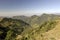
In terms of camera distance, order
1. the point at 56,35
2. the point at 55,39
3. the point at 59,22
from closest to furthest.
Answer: the point at 55,39
the point at 56,35
the point at 59,22

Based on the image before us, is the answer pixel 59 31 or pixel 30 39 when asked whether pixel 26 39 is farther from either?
pixel 59 31

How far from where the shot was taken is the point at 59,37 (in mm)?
59750

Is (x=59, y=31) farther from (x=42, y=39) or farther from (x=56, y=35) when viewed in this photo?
(x=42, y=39)

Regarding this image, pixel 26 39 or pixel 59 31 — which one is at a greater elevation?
pixel 59 31

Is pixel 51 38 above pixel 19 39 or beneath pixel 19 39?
above

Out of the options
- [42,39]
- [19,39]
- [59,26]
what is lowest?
[19,39]

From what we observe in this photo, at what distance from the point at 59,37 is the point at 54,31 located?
8572mm

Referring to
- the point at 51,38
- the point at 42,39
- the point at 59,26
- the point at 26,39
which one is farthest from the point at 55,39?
the point at 26,39

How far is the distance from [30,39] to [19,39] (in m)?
11.5

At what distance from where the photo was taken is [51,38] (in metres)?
59.7

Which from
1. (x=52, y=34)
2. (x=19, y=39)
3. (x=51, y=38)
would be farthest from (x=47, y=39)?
(x=19, y=39)

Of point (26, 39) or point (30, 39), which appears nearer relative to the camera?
point (30, 39)

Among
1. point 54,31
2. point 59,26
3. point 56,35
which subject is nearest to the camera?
point 56,35

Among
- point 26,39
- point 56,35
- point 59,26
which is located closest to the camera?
point 56,35
